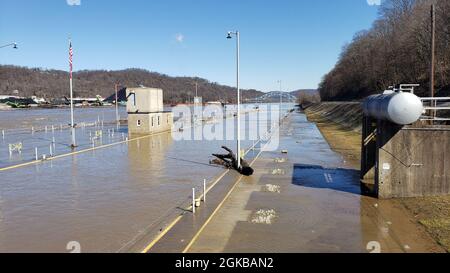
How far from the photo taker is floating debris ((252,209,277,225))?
15831 mm

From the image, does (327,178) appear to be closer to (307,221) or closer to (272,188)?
(272,188)

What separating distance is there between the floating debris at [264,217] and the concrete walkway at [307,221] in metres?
0.04

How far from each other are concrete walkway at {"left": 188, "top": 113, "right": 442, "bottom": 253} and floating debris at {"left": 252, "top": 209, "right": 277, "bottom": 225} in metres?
0.04

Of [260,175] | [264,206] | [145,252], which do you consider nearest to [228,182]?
[260,175]

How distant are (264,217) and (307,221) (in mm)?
1669

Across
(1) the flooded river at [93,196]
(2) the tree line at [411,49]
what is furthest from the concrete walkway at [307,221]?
(2) the tree line at [411,49]

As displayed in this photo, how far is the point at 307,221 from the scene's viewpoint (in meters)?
16.0

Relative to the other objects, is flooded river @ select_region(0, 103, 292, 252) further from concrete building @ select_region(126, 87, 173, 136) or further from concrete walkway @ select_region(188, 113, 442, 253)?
concrete building @ select_region(126, 87, 173, 136)

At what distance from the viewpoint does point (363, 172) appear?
81.7ft

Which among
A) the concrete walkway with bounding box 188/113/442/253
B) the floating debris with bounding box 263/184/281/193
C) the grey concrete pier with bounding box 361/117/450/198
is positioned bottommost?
the concrete walkway with bounding box 188/113/442/253

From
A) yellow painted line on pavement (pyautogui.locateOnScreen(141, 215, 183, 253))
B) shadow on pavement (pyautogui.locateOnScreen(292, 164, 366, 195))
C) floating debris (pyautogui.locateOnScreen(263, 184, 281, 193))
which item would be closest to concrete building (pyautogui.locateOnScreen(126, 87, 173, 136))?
shadow on pavement (pyautogui.locateOnScreen(292, 164, 366, 195))
